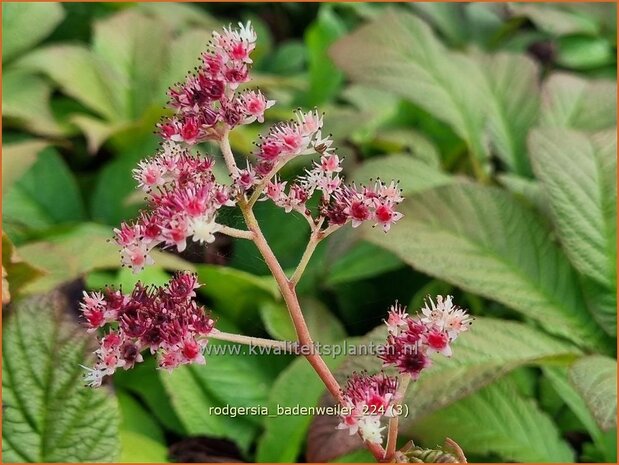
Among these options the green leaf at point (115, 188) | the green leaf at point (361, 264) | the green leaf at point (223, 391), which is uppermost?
the green leaf at point (115, 188)

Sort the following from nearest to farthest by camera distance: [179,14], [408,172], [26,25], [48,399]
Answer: [48,399]
[408,172]
[26,25]
[179,14]

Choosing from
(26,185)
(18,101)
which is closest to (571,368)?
(26,185)

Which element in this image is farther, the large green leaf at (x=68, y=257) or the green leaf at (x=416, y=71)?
the green leaf at (x=416, y=71)

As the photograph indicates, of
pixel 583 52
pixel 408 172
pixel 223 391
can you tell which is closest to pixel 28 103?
pixel 408 172

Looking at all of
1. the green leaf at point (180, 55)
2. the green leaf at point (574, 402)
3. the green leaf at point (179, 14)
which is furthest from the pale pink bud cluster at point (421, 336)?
the green leaf at point (179, 14)

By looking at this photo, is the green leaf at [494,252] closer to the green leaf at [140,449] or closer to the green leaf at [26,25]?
the green leaf at [140,449]

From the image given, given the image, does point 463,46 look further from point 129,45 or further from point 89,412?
point 89,412

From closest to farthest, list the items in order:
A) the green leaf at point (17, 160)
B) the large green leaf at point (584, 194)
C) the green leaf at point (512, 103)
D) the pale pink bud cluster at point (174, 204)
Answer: the pale pink bud cluster at point (174, 204)
the large green leaf at point (584, 194)
the green leaf at point (17, 160)
the green leaf at point (512, 103)

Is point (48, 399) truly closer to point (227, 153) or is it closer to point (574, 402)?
point (227, 153)
